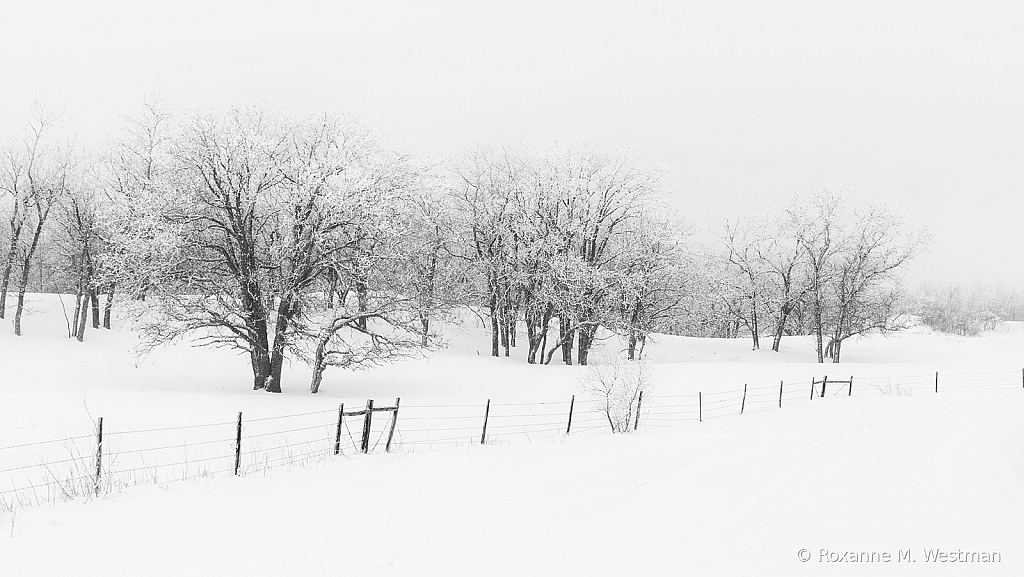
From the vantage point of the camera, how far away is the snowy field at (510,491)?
652 cm

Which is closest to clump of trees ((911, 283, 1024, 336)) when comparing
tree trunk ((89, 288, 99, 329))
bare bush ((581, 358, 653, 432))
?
bare bush ((581, 358, 653, 432))

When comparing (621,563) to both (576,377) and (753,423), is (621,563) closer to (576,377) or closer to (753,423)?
(753,423)

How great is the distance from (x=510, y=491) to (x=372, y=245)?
16.6 metres

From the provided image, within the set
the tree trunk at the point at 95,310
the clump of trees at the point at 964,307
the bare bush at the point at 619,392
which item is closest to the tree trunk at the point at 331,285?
the bare bush at the point at 619,392

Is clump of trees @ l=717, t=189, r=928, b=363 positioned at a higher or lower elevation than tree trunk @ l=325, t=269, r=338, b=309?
higher

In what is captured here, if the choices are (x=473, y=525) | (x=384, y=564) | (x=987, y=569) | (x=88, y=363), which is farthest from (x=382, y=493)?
(x=88, y=363)

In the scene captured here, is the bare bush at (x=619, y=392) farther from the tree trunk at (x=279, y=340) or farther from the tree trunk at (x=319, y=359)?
the tree trunk at (x=279, y=340)

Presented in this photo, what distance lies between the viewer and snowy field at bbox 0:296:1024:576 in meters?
6.52

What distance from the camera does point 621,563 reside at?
20.9 ft

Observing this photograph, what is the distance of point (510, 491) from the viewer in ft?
31.0

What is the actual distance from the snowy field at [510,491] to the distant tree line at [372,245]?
373 centimetres

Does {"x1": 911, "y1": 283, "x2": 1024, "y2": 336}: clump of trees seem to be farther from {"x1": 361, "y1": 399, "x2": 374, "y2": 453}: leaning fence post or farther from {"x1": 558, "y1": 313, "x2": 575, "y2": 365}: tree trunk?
{"x1": 361, "y1": 399, "x2": 374, "y2": 453}: leaning fence post

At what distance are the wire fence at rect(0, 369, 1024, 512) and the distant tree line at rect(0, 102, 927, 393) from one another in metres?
4.78

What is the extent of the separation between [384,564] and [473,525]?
1535 mm
